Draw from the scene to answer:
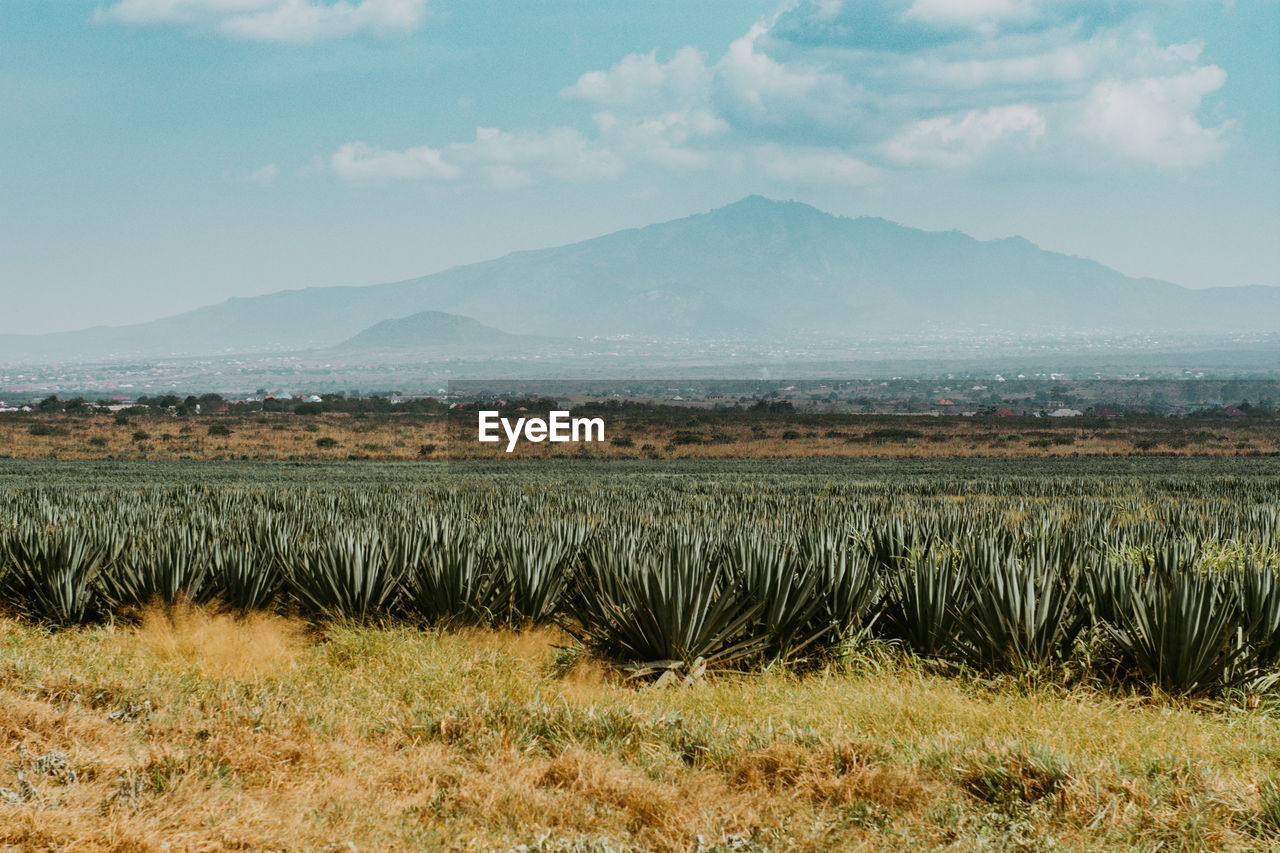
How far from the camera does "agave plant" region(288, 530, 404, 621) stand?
6719 millimetres

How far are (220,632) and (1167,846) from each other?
5.65 m

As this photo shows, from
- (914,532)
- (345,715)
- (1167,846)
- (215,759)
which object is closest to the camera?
(1167,846)

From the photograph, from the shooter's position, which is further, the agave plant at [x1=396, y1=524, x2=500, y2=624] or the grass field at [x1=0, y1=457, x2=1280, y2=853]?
the agave plant at [x1=396, y1=524, x2=500, y2=624]

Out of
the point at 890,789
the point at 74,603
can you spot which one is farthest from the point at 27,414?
the point at 890,789

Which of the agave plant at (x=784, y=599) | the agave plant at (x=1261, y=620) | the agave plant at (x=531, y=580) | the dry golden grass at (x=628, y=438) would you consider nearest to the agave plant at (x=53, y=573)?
the agave plant at (x=531, y=580)

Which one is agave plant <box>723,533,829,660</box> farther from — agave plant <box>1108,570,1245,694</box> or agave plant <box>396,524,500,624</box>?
agave plant <box>396,524,500,624</box>

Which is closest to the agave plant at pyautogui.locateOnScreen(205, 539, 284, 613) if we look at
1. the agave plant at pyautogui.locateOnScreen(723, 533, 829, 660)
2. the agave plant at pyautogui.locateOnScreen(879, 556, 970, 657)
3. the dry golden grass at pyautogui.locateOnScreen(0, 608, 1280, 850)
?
the dry golden grass at pyautogui.locateOnScreen(0, 608, 1280, 850)

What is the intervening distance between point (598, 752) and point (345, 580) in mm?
3146

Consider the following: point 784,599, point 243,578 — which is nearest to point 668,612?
point 784,599

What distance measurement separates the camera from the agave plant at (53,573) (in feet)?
23.0

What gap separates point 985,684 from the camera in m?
5.18

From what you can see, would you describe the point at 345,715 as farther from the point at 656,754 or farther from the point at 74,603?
the point at 74,603

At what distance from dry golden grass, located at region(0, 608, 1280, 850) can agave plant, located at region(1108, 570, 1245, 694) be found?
19 centimetres

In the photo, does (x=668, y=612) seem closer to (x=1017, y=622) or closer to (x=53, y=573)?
(x=1017, y=622)
